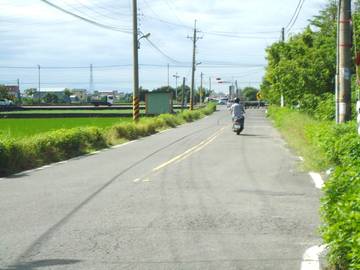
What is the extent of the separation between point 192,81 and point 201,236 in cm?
7049

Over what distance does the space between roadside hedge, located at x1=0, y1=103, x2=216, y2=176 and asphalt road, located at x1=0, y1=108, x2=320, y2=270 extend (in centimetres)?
101

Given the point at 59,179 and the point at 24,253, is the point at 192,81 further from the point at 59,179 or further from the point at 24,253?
the point at 24,253

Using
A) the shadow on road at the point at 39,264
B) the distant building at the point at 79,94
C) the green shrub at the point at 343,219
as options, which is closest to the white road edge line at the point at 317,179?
the green shrub at the point at 343,219

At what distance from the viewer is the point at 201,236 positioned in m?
7.91

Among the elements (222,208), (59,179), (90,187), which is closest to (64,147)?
(59,179)

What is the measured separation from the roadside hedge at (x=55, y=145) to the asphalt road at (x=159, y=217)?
1.01 metres

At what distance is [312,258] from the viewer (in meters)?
6.86

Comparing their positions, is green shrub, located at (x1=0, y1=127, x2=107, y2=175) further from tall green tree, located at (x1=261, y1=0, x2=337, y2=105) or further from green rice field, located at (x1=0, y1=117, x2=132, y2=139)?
tall green tree, located at (x1=261, y1=0, x2=337, y2=105)

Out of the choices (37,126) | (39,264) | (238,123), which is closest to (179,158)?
(39,264)

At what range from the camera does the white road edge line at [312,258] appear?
6524 millimetres

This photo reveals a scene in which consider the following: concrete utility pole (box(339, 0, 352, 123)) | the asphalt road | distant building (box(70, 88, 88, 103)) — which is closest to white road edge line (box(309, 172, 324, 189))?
the asphalt road

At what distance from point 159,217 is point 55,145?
11.6 metres

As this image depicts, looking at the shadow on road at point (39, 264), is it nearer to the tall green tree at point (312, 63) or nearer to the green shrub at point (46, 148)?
the green shrub at point (46, 148)

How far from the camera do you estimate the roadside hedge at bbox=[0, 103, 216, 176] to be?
1661cm
